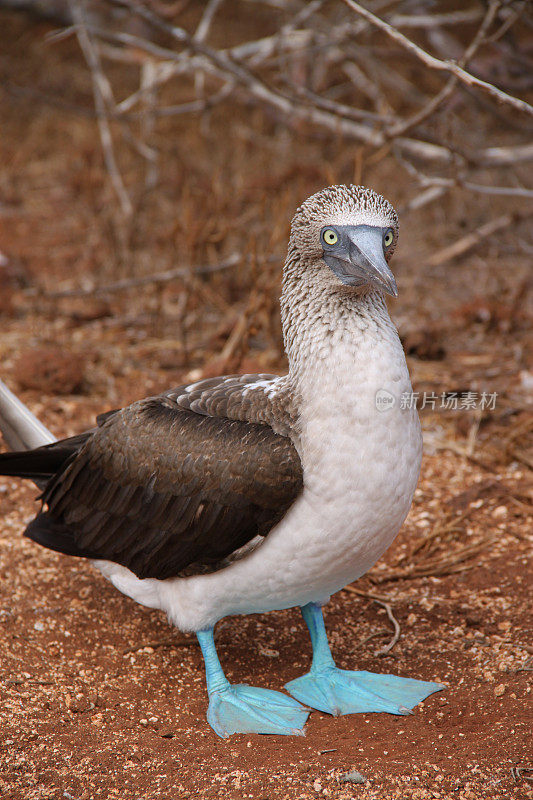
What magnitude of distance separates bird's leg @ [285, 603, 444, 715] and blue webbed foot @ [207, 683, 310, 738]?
0.08m

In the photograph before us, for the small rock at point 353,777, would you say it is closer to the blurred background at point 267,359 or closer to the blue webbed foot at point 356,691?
the blurred background at point 267,359

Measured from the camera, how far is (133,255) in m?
7.22

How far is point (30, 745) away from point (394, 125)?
4388 mm

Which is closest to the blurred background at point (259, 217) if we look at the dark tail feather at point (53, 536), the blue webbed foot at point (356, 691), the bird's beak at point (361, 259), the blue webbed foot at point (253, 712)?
the bird's beak at point (361, 259)

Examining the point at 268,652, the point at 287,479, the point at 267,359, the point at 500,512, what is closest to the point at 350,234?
the point at 287,479

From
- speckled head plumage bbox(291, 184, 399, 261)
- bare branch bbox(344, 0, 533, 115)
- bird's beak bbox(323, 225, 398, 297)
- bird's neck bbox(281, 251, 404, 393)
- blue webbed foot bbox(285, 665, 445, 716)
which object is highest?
bare branch bbox(344, 0, 533, 115)

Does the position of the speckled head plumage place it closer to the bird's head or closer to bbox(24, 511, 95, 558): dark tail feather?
the bird's head

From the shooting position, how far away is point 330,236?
2814 mm

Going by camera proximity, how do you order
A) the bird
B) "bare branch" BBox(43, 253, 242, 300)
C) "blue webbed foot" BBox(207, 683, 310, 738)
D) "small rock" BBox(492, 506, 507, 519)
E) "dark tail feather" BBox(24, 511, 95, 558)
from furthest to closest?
1. "bare branch" BBox(43, 253, 242, 300)
2. "small rock" BBox(492, 506, 507, 519)
3. "dark tail feather" BBox(24, 511, 95, 558)
4. "blue webbed foot" BBox(207, 683, 310, 738)
5. the bird

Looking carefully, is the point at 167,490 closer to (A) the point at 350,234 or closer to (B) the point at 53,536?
(B) the point at 53,536

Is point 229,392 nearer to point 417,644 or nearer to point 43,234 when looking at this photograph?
point 417,644

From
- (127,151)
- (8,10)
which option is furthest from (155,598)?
(8,10)

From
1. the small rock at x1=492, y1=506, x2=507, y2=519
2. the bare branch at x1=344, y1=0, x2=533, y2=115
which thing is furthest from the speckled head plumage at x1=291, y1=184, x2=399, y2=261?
the small rock at x1=492, y1=506, x2=507, y2=519

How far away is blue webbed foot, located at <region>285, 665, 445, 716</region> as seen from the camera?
10.2 ft
